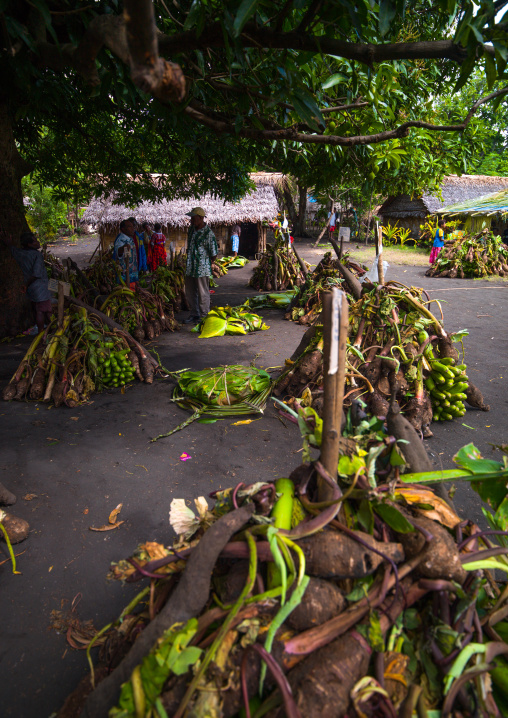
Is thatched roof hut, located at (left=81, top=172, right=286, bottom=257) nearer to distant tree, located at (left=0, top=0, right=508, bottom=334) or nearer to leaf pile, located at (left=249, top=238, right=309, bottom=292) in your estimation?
leaf pile, located at (left=249, top=238, right=309, bottom=292)

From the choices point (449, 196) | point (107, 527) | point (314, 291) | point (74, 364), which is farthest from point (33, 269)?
point (449, 196)

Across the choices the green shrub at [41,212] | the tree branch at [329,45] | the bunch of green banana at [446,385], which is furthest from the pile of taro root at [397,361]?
the green shrub at [41,212]

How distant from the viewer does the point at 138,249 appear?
11203mm

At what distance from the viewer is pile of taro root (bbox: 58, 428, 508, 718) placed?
4.16ft

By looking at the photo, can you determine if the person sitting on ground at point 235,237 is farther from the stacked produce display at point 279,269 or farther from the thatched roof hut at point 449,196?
the thatched roof hut at point 449,196

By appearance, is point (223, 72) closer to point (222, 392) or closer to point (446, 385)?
point (222, 392)

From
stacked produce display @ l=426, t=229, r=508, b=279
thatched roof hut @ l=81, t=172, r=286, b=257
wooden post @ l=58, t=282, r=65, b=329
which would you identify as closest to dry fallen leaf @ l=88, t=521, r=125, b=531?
wooden post @ l=58, t=282, r=65, b=329

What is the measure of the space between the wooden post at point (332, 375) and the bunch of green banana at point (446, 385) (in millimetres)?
3185

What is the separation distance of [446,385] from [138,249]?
9080mm

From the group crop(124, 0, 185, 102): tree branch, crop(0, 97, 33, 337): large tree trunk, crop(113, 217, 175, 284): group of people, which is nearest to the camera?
crop(124, 0, 185, 102): tree branch

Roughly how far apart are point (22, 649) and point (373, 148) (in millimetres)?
5717

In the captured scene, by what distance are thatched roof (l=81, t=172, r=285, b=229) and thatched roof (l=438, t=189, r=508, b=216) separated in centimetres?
940

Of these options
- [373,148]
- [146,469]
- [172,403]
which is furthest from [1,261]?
[373,148]

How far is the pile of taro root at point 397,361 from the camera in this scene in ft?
13.8
